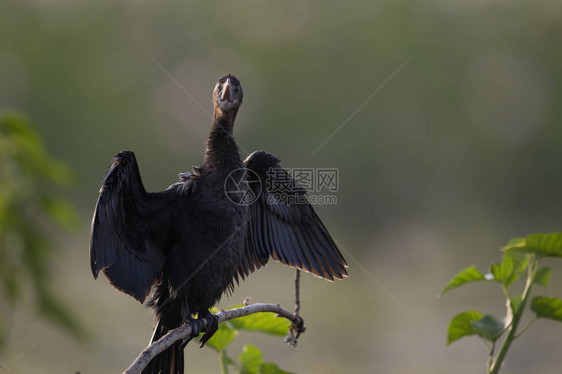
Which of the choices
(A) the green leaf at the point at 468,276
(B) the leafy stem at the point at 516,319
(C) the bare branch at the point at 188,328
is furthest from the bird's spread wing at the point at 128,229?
(B) the leafy stem at the point at 516,319

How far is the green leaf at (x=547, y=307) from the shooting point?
6.68ft

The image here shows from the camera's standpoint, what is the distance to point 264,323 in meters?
2.31

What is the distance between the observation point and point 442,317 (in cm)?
634

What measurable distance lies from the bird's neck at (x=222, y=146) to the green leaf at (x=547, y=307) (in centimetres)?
103

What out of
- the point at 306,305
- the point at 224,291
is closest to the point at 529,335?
the point at 306,305

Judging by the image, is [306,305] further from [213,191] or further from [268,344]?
[213,191]

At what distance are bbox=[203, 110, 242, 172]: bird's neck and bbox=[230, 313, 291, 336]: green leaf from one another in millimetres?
495

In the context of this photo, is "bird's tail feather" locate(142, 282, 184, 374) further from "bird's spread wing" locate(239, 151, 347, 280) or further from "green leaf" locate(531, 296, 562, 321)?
"green leaf" locate(531, 296, 562, 321)

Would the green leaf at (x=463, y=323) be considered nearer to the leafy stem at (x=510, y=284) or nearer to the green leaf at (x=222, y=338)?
the leafy stem at (x=510, y=284)

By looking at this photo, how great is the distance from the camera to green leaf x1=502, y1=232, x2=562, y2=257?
1909 mm

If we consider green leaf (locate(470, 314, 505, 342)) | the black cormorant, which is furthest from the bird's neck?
green leaf (locate(470, 314, 505, 342))

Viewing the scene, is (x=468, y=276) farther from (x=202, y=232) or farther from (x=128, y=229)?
(x=128, y=229)

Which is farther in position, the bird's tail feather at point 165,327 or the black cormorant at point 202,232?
the bird's tail feather at point 165,327

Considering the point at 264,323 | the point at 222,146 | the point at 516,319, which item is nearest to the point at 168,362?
the point at 264,323
